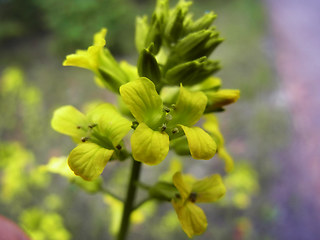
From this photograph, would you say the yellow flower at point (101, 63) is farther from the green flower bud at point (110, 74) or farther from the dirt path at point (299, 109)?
the dirt path at point (299, 109)

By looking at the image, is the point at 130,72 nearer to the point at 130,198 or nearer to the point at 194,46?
the point at 194,46

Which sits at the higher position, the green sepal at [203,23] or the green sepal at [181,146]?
the green sepal at [203,23]

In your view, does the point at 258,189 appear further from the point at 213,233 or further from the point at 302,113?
the point at 302,113

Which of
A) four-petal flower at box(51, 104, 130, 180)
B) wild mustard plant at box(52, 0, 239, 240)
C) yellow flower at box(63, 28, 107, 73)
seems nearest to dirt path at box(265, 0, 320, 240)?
wild mustard plant at box(52, 0, 239, 240)

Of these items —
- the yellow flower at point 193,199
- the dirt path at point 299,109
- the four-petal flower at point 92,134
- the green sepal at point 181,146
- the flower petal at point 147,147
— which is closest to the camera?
the flower petal at point 147,147

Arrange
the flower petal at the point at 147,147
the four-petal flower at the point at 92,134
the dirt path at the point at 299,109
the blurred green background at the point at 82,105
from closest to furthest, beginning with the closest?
the flower petal at the point at 147,147 → the four-petal flower at the point at 92,134 → the blurred green background at the point at 82,105 → the dirt path at the point at 299,109

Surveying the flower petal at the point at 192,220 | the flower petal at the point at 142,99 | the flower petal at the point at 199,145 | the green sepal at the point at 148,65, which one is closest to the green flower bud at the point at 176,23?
the green sepal at the point at 148,65

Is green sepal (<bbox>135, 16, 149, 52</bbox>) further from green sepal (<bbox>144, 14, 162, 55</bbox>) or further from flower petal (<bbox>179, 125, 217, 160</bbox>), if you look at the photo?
flower petal (<bbox>179, 125, 217, 160</bbox>)

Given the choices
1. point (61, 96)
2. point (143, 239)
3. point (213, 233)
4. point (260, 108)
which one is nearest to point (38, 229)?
point (143, 239)

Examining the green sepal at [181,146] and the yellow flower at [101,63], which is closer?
the yellow flower at [101,63]
